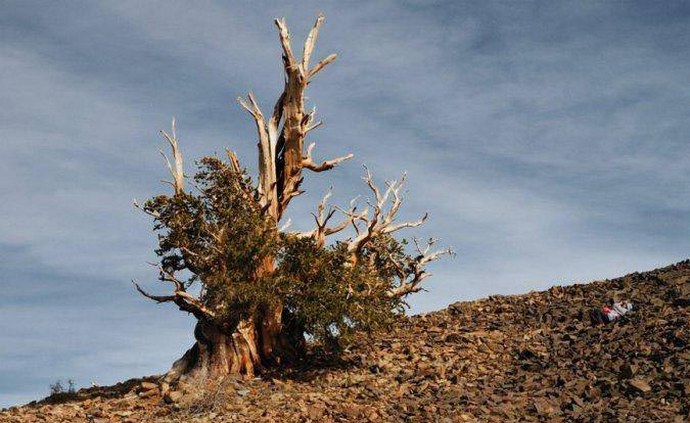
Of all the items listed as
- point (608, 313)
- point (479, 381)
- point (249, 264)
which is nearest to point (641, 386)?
point (479, 381)

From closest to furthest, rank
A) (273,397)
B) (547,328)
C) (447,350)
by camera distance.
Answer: (273,397) → (447,350) → (547,328)

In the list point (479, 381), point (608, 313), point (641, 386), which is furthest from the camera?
point (608, 313)

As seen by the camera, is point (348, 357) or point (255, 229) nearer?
point (255, 229)

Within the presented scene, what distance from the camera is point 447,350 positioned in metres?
29.2

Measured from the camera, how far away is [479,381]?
26.5 metres

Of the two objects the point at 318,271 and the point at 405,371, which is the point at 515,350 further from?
the point at 318,271

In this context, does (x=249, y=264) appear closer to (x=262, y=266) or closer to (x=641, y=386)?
(x=262, y=266)

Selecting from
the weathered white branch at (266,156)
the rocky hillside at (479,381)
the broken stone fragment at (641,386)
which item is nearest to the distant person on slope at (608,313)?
the rocky hillside at (479,381)

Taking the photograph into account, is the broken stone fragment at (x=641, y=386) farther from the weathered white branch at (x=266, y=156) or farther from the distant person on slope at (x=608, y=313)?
the weathered white branch at (x=266, y=156)

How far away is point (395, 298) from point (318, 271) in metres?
4.16

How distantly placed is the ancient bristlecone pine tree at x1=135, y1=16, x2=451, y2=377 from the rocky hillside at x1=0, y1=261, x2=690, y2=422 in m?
1.47

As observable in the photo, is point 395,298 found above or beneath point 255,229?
beneath

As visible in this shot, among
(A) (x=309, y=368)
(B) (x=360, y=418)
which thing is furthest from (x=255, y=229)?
(B) (x=360, y=418)

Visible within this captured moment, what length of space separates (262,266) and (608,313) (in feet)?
42.8
